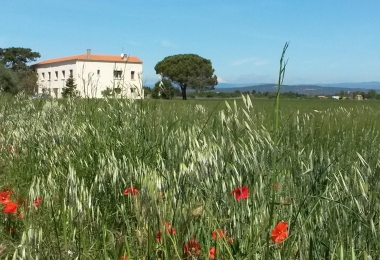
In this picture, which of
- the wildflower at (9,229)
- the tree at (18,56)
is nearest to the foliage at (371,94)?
the wildflower at (9,229)

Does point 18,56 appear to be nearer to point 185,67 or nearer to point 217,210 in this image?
point 185,67

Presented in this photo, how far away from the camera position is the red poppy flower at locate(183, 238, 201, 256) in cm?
182

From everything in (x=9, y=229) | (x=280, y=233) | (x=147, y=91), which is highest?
(x=147, y=91)

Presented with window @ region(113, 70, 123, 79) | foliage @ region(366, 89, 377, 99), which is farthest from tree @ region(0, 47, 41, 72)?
window @ region(113, 70, 123, 79)

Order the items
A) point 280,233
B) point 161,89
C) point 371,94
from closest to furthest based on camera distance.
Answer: point 280,233 → point 161,89 → point 371,94

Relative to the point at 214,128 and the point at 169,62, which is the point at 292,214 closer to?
the point at 214,128

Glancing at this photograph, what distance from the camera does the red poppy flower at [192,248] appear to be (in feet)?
5.98

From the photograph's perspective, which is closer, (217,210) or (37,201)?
(217,210)

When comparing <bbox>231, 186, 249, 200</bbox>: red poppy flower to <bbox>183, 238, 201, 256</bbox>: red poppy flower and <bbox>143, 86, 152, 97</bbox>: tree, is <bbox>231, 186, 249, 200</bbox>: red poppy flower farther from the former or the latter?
<bbox>143, 86, 152, 97</bbox>: tree

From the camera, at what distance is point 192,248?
1.84 meters

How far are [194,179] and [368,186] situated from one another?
0.75 m

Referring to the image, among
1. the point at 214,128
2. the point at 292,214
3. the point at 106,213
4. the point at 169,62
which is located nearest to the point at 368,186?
the point at 292,214

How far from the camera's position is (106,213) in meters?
2.69

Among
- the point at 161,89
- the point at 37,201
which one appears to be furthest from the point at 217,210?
the point at 161,89
